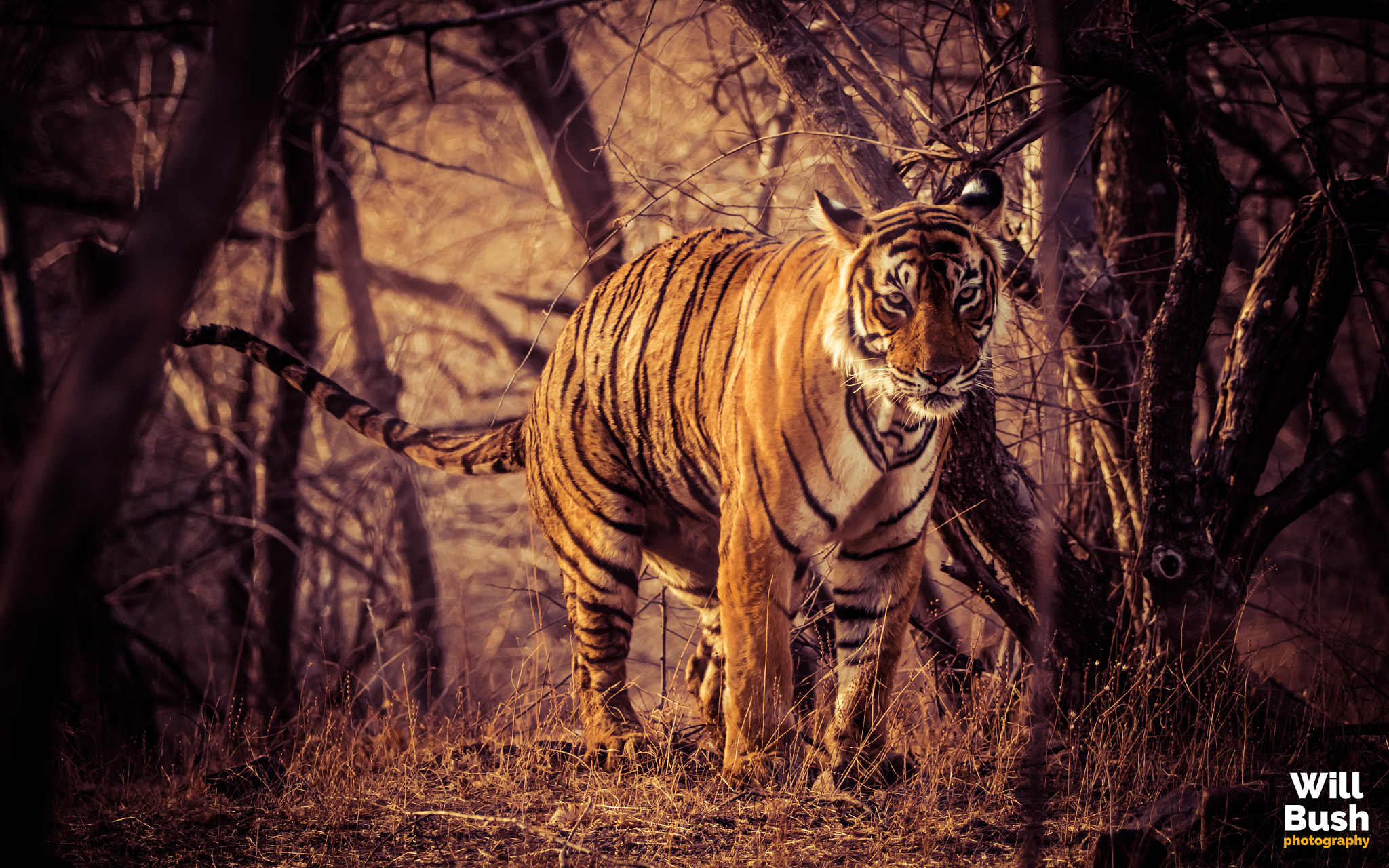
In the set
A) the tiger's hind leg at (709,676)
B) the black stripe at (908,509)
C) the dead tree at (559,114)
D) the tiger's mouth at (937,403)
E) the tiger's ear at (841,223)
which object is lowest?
the tiger's hind leg at (709,676)

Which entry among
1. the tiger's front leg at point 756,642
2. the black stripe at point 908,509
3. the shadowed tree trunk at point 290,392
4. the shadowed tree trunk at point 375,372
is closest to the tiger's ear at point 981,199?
the black stripe at point 908,509

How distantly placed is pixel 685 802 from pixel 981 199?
2.22 metres

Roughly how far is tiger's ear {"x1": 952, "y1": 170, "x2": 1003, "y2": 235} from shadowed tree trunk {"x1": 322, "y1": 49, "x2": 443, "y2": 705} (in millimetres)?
6344

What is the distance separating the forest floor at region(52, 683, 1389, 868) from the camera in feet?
9.52

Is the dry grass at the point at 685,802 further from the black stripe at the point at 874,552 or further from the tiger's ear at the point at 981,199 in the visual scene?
the tiger's ear at the point at 981,199

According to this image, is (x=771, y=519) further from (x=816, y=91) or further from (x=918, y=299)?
(x=816, y=91)

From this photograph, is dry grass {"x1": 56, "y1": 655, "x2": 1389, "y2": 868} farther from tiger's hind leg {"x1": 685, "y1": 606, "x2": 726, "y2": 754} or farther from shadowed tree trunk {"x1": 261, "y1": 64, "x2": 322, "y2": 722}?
shadowed tree trunk {"x1": 261, "y1": 64, "x2": 322, "y2": 722}

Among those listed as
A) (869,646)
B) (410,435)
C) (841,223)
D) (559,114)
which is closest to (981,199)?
(841,223)

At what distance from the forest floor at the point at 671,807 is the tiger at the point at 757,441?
8.1 inches

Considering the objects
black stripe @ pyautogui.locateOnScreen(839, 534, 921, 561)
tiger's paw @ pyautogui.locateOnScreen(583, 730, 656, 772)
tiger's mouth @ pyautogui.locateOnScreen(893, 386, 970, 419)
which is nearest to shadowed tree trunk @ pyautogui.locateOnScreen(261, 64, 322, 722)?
tiger's paw @ pyautogui.locateOnScreen(583, 730, 656, 772)

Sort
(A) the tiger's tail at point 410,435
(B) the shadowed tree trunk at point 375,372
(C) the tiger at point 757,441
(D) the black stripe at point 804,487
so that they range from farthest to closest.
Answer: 1. (B) the shadowed tree trunk at point 375,372
2. (A) the tiger's tail at point 410,435
3. (D) the black stripe at point 804,487
4. (C) the tiger at point 757,441

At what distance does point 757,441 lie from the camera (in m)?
3.29

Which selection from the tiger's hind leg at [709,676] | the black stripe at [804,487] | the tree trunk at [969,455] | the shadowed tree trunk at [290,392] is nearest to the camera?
the black stripe at [804,487]

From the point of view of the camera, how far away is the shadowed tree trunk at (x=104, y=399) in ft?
5.03
